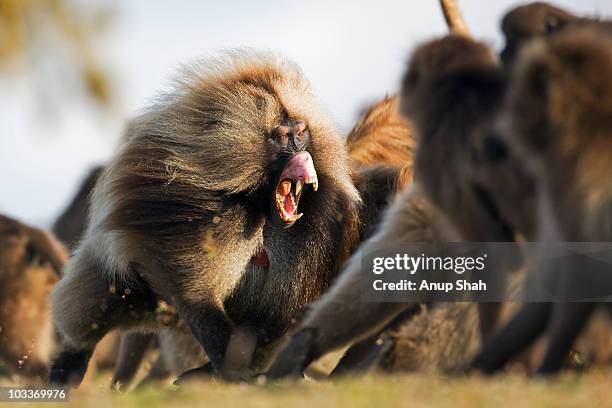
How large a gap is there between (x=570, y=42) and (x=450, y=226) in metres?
1.12

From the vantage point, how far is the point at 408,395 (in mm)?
4320

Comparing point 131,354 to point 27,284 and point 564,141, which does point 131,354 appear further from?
point 564,141

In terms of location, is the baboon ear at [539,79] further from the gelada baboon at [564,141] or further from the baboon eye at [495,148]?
the baboon eye at [495,148]

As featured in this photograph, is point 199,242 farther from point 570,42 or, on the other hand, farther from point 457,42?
point 570,42

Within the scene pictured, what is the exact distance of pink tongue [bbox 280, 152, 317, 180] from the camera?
6.93 metres

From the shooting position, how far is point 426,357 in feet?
20.9

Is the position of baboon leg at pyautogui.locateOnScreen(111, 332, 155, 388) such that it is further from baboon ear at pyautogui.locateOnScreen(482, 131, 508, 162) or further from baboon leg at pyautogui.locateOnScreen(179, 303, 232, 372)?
baboon ear at pyautogui.locateOnScreen(482, 131, 508, 162)

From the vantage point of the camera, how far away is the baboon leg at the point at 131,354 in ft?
31.4

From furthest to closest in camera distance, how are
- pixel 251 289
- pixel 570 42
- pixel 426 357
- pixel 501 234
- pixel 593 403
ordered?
pixel 251 289 → pixel 426 357 → pixel 501 234 → pixel 570 42 → pixel 593 403

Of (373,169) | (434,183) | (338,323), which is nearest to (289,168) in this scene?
(373,169)

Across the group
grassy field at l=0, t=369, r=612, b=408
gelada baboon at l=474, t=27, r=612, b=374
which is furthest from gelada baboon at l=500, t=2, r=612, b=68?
grassy field at l=0, t=369, r=612, b=408

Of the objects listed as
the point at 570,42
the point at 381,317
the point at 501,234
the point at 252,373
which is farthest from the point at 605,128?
the point at 252,373

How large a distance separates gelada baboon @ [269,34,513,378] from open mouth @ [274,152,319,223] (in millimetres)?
1070

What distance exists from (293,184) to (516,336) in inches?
104
